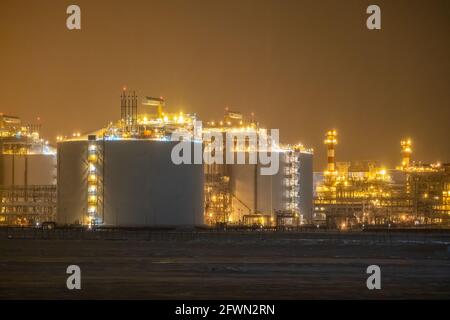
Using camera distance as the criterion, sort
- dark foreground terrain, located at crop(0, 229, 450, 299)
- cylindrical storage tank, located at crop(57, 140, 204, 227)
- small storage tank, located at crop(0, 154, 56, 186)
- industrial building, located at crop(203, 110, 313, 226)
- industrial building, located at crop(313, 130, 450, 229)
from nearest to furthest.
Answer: dark foreground terrain, located at crop(0, 229, 450, 299), cylindrical storage tank, located at crop(57, 140, 204, 227), industrial building, located at crop(203, 110, 313, 226), small storage tank, located at crop(0, 154, 56, 186), industrial building, located at crop(313, 130, 450, 229)

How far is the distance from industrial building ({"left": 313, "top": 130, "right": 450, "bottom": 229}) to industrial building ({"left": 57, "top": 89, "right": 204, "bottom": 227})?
3688 centimetres

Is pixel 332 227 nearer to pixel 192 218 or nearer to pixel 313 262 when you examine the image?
pixel 192 218

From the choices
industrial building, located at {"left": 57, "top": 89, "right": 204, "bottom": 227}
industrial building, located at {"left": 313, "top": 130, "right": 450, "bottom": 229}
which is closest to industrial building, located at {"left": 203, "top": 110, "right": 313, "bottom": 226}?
industrial building, located at {"left": 57, "top": 89, "right": 204, "bottom": 227}

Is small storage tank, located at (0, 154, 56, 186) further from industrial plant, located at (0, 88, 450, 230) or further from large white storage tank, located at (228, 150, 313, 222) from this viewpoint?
large white storage tank, located at (228, 150, 313, 222)

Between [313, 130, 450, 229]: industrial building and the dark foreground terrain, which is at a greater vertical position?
[313, 130, 450, 229]: industrial building

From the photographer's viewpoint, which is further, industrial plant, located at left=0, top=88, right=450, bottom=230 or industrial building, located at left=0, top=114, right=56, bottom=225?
industrial building, located at left=0, top=114, right=56, bottom=225

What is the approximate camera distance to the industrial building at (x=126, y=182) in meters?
94.8

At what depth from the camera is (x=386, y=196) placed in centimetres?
13400

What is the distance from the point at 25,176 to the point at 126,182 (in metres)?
23.2

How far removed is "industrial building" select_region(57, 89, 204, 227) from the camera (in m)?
94.8

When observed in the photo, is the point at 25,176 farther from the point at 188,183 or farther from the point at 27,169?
the point at 188,183

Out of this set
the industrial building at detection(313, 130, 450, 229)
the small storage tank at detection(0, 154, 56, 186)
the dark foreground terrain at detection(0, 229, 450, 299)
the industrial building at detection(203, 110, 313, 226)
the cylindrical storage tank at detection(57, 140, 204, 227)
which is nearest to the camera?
the dark foreground terrain at detection(0, 229, 450, 299)

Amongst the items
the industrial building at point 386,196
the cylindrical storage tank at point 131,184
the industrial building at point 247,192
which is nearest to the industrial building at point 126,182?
the cylindrical storage tank at point 131,184
